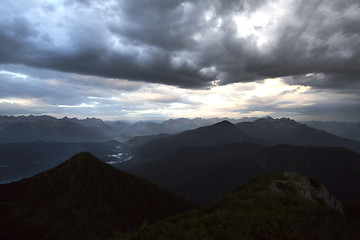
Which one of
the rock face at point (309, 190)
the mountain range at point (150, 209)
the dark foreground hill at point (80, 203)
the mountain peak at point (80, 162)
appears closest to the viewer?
the mountain range at point (150, 209)

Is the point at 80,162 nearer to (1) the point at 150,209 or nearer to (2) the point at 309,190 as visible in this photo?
(1) the point at 150,209

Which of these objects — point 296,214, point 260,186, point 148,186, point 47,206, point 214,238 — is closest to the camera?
point 214,238

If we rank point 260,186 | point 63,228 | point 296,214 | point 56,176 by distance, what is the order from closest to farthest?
point 296,214 < point 260,186 < point 63,228 < point 56,176

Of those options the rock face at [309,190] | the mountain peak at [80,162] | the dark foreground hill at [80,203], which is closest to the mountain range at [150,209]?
the dark foreground hill at [80,203]

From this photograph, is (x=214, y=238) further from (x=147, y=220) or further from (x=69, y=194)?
(x=69, y=194)

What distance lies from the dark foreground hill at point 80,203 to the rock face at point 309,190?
76.0 metres

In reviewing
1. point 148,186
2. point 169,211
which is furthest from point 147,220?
point 148,186

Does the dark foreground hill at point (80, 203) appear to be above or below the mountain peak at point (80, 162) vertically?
below

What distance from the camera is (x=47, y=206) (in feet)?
300

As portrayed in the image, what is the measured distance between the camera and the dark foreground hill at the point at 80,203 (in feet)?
268

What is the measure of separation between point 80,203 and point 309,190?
347ft

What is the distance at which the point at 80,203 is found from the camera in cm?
9575

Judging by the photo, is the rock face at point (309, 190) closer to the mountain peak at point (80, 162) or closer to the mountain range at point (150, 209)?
the mountain range at point (150, 209)

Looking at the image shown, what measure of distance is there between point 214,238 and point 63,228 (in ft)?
315
